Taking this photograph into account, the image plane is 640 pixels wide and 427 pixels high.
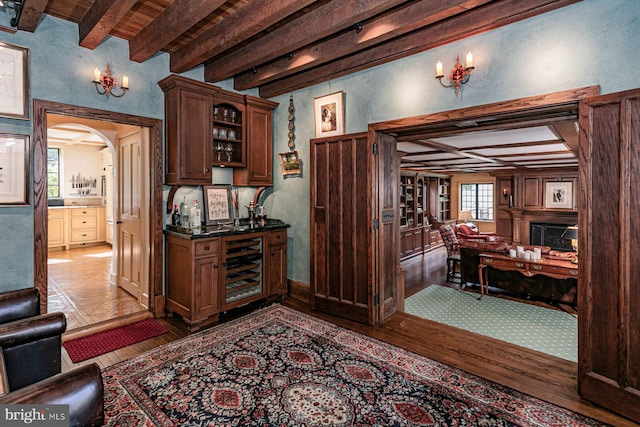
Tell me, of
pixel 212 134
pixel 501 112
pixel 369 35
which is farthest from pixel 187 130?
pixel 501 112

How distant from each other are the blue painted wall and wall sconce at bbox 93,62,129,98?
0.06 meters

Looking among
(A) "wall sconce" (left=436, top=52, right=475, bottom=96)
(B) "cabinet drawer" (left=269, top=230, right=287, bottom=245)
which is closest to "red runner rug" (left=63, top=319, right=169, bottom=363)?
(B) "cabinet drawer" (left=269, top=230, right=287, bottom=245)

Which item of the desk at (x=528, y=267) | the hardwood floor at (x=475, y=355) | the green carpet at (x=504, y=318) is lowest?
the green carpet at (x=504, y=318)

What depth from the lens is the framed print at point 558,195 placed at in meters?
8.59

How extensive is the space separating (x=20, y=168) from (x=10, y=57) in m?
0.92

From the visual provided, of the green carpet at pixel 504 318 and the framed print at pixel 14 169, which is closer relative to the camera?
the framed print at pixel 14 169

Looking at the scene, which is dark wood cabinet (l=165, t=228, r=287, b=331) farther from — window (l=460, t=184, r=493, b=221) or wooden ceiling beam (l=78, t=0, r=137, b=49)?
window (l=460, t=184, r=493, b=221)

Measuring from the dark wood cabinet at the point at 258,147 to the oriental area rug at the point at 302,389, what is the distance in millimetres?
2091

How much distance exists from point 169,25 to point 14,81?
1.40m

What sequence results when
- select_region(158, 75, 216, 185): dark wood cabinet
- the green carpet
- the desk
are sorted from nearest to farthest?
the green carpet, select_region(158, 75, 216, 185): dark wood cabinet, the desk

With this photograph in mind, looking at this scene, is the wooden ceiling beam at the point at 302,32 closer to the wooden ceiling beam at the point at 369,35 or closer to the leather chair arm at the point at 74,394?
the wooden ceiling beam at the point at 369,35

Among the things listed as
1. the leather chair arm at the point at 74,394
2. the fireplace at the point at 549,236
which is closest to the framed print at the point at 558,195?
the fireplace at the point at 549,236

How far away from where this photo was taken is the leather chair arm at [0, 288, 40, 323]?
1973 mm

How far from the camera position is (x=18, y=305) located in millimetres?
2027
